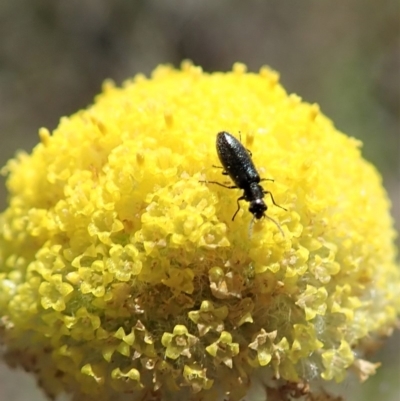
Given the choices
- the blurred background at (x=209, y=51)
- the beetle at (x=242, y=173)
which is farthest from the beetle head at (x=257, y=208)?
the blurred background at (x=209, y=51)

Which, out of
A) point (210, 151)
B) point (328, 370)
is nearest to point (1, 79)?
point (210, 151)

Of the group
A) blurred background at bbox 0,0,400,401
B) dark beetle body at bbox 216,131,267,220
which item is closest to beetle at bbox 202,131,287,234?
dark beetle body at bbox 216,131,267,220

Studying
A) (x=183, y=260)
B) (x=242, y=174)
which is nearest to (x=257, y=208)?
(x=242, y=174)

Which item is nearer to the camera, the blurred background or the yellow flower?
the yellow flower

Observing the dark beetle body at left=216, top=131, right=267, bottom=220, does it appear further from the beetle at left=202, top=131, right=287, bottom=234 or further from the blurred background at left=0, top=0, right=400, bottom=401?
the blurred background at left=0, top=0, right=400, bottom=401

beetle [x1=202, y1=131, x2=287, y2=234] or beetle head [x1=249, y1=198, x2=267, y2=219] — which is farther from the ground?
beetle [x1=202, y1=131, x2=287, y2=234]

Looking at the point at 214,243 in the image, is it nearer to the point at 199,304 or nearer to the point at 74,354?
the point at 199,304

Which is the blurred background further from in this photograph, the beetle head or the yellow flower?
the beetle head

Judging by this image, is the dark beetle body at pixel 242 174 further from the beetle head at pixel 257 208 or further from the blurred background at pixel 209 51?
the blurred background at pixel 209 51
